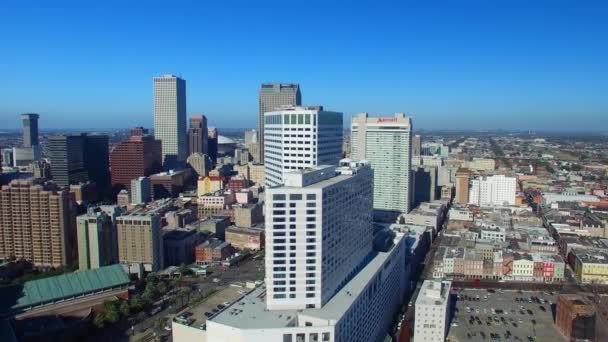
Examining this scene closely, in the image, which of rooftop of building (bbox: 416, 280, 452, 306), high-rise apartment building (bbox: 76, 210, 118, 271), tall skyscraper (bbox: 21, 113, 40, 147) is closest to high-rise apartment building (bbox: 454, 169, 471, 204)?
rooftop of building (bbox: 416, 280, 452, 306)

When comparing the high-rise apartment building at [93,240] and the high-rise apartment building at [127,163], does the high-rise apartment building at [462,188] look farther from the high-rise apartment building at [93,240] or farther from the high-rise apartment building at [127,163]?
the high-rise apartment building at [93,240]

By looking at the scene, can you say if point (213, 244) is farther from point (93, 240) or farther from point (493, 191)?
point (493, 191)

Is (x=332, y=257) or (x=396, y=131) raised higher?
(x=396, y=131)

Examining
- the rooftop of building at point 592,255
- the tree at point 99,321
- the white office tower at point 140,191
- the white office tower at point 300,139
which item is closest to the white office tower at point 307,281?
the white office tower at point 300,139

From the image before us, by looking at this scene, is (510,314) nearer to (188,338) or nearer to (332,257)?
(332,257)

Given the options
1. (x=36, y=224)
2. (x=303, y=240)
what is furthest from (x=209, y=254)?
(x=303, y=240)

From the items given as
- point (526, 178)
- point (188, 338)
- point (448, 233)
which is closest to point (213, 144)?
point (526, 178)
